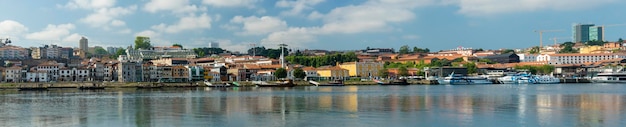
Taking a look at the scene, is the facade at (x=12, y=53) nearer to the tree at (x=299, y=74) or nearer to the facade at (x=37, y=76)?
the facade at (x=37, y=76)

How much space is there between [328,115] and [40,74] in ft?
134

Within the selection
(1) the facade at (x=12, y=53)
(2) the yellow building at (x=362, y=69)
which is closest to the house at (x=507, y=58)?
(2) the yellow building at (x=362, y=69)

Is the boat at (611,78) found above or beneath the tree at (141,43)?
beneath

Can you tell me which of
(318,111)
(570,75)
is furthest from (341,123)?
(570,75)

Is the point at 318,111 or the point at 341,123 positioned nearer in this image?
the point at 341,123

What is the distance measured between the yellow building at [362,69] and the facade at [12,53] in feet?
124

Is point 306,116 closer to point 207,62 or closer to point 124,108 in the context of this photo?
point 124,108

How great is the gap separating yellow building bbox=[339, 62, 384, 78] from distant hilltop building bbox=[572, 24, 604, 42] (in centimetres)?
10062

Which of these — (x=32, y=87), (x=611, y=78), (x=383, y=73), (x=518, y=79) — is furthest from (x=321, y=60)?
(x=32, y=87)

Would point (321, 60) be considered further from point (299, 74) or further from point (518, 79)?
point (518, 79)

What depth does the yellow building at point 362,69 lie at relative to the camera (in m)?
68.2

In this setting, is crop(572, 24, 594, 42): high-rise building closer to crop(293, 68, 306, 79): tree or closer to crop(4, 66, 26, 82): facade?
crop(293, 68, 306, 79): tree

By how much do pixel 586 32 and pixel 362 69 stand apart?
108699 millimetres

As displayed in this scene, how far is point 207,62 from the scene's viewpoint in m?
80.0
